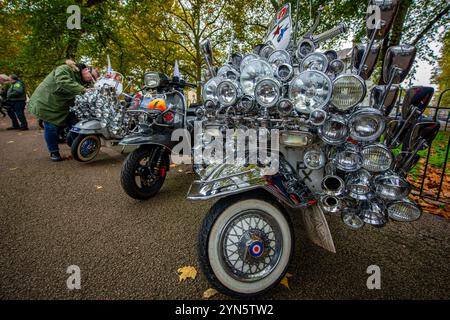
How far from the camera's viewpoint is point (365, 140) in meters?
1.34

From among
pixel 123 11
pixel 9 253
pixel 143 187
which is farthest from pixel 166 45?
pixel 9 253

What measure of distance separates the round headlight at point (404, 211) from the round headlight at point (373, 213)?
6 cm

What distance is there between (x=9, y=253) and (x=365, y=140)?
120 inches

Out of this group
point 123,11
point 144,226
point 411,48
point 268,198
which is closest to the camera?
point 411,48

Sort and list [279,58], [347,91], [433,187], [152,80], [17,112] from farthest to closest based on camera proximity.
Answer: [17,112] → [433,187] → [152,80] → [279,58] → [347,91]

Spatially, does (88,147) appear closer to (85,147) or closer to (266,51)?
(85,147)

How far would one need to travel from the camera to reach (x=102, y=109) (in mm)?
4375

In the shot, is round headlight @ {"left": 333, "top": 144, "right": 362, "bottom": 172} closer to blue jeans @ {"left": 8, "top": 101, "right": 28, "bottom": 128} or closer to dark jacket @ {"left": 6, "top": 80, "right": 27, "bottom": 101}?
dark jacket @ {"left": 6, "top": 80, "right": 27, "bottom": 101}

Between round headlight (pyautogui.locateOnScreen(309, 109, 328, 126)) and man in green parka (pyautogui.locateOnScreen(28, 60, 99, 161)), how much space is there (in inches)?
176

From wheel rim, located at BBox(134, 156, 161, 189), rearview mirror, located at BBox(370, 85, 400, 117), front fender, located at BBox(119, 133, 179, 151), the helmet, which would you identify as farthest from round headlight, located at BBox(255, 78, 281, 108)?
wheel rim, located at BBox(134, 156, 161, 189)

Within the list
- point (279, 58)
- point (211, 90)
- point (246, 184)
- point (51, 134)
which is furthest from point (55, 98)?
point (246, 184)

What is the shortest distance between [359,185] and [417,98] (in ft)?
2.24

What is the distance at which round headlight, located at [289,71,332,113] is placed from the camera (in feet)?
4.39

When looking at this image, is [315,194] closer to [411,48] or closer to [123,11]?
[411,48]
